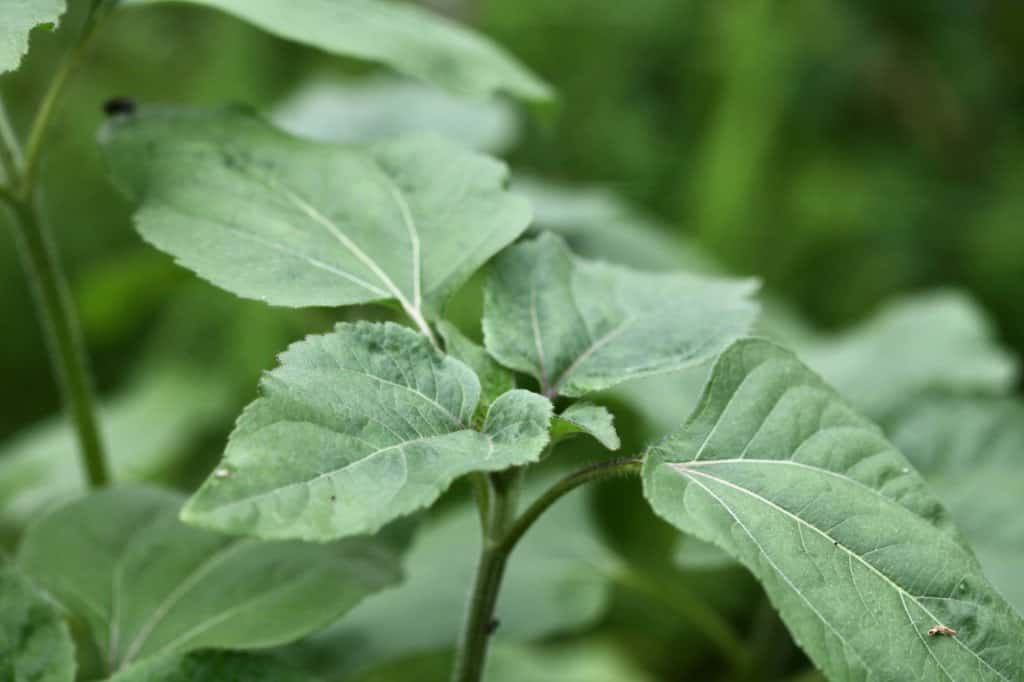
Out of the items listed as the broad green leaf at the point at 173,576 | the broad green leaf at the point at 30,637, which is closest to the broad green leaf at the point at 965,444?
the broad green leaf at the point at 173,576

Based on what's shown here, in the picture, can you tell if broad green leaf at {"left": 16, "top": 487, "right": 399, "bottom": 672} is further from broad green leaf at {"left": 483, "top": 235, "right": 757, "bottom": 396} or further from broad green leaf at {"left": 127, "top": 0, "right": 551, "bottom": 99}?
broad green leaf at {"left": 127, "top": 0, "right": 551, "bottom": 99}

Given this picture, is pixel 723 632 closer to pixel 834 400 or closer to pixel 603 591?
pixel 603 591

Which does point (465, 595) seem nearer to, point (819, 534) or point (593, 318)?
point (593, 318)

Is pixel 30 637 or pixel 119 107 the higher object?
pixel 119 107

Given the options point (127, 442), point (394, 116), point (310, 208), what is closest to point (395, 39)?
point (310, 208)

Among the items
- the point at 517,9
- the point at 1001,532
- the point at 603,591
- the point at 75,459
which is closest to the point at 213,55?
the point at 517,9

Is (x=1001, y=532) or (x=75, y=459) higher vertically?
(x=1001, y=532)

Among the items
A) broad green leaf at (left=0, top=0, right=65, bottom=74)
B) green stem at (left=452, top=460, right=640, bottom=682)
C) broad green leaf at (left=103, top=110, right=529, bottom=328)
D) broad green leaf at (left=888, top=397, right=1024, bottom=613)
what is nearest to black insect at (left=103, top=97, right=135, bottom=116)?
broad green leaf at (left=103, top=110, right=529, bottom=328)
